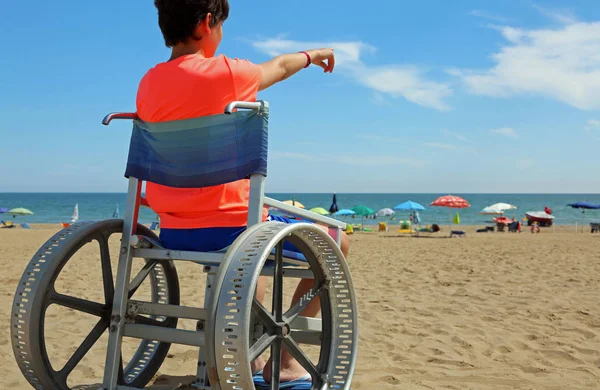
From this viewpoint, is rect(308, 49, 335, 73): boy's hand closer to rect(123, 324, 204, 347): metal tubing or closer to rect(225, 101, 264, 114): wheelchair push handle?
rect(225, 101, 264, 114): wheelchair push handle

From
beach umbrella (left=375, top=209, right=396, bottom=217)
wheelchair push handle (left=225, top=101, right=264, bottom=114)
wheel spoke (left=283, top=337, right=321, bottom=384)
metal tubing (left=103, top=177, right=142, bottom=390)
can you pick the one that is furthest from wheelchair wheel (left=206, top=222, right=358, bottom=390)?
beach umbrella (left=375, top=209, right=396, bottom=217)

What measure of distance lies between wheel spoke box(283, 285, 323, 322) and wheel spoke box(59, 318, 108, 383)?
81 cm

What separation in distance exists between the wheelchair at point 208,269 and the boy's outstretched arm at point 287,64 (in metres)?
0.27

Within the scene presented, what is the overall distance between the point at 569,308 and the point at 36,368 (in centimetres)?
469

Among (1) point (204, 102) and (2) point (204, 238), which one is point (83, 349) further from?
(1) point (204, 102)

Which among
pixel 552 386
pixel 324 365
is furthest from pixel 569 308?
pixel 324 365

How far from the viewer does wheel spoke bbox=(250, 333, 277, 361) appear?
2.07 meters

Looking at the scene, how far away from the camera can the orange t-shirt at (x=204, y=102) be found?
2.29 metres

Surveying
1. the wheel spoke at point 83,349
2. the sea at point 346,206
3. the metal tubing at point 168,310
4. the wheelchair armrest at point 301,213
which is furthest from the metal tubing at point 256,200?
the sea at point 346,206

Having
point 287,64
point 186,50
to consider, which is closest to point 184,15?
point 186,50

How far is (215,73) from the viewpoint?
89.7 inches

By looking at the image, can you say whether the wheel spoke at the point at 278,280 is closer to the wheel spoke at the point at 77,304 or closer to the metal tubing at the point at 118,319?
the metal tubing at the point at 118,319

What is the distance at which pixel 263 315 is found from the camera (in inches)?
86.7

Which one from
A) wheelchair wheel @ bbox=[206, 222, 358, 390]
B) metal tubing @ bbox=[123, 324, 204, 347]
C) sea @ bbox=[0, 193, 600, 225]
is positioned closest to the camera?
wheelchair wheel @ bbox=[206, 222, 358, 390]
